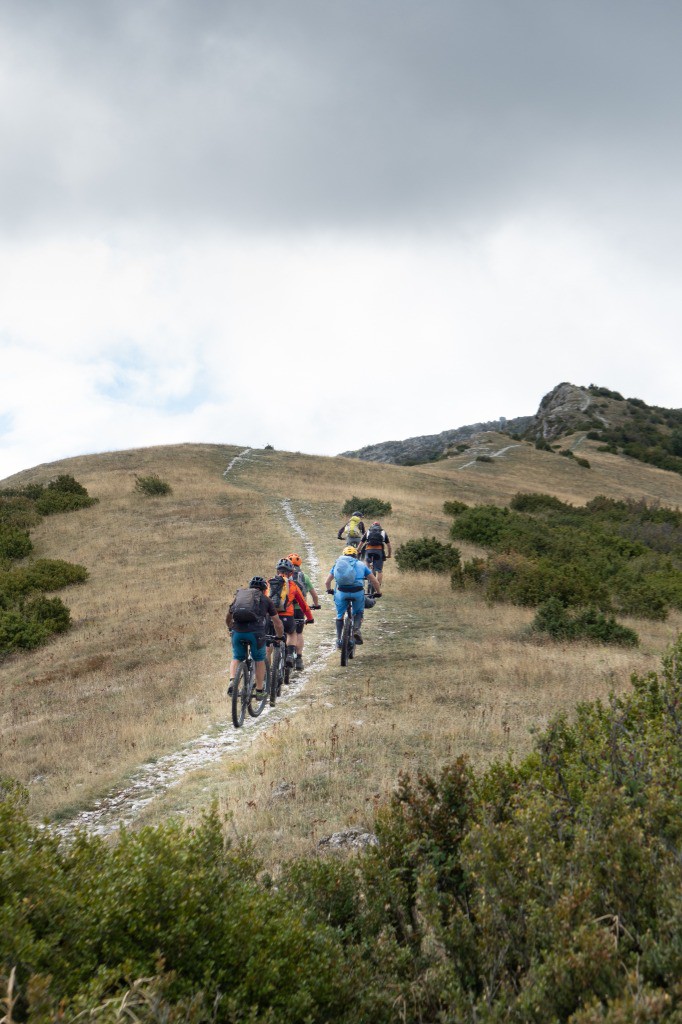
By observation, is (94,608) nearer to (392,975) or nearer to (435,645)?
(435,645)

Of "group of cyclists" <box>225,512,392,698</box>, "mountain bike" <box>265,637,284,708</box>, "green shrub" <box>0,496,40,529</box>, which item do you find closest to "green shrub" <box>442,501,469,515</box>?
"group of cyclists" <box>225,512,392,698</box>

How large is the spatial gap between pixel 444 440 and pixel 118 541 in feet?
317

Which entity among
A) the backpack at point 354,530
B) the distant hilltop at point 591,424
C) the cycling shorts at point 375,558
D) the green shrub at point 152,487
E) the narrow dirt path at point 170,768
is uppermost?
the distant hilltop at point 591,424

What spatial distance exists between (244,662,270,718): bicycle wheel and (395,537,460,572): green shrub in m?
11.5

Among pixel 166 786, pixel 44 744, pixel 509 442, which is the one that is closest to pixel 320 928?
pixel 166 786

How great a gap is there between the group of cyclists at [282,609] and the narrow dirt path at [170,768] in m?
0.53

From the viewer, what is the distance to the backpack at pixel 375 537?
1841cm

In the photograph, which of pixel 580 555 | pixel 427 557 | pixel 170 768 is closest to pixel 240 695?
pixel 170 768

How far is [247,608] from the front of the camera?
10422 mm

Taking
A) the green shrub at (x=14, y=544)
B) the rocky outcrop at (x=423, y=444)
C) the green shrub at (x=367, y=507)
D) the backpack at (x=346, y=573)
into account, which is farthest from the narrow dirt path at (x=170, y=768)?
the rocky outcrop at (x=423, y=444)

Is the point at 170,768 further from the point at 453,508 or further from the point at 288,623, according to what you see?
the point at 453,508

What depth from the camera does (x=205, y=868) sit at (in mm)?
3893

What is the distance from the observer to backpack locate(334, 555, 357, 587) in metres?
13.3

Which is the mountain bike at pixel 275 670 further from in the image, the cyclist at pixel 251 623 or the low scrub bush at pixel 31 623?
the low scrub bush at pixel 31 623
